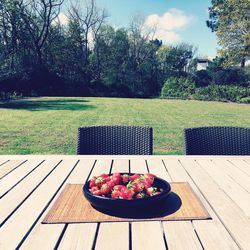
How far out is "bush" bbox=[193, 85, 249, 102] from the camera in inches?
771

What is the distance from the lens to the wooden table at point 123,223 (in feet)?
3.50

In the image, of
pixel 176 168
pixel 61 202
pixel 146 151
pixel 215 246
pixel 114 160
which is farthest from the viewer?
pixel 146 151

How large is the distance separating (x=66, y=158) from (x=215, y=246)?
138cm

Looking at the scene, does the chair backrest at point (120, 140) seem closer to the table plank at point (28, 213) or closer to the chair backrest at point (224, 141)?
the chair backrest at point (224, 141)

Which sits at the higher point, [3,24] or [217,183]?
[3,24]

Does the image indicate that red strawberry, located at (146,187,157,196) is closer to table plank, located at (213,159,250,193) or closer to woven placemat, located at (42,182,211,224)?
woven placemat, located at (42,182,211,224)

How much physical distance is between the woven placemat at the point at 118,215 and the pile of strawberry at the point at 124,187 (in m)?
0.08

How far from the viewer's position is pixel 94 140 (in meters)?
2.59

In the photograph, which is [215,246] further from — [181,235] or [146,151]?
[146,151]

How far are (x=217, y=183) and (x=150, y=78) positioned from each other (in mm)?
25885

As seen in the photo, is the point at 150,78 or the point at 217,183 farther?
the point at 150,78

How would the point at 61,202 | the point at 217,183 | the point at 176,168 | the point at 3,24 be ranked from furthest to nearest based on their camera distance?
the point at 3,24 → the point at 176,168 → the point at 217,183 → the point at 61,202

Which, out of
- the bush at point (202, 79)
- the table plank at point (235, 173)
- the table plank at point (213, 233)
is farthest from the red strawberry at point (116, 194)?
the bush at point (202, 79)

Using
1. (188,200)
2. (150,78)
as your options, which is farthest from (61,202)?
(150,78)
